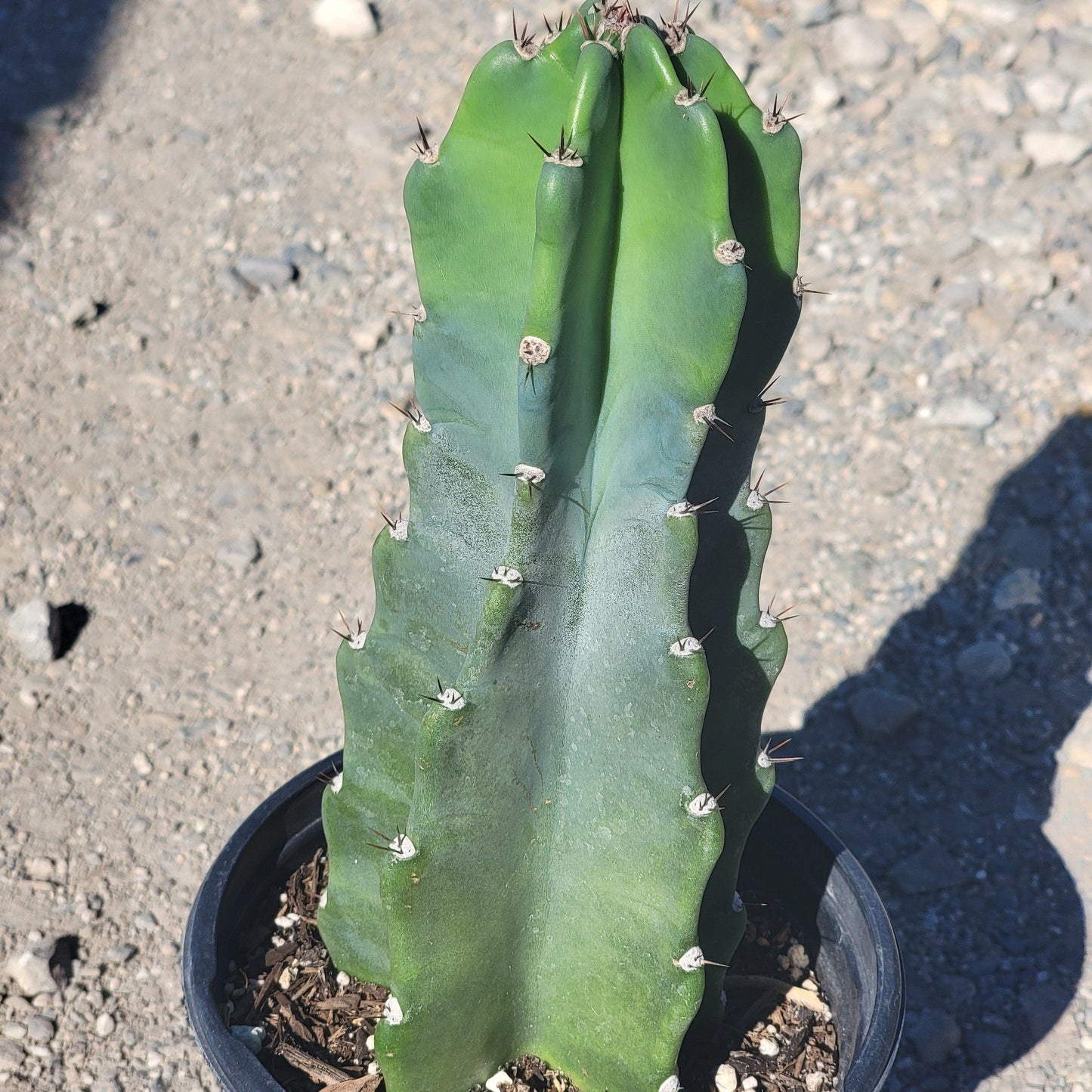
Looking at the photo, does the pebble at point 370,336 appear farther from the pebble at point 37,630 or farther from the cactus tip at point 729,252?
the cactus tip at point 729,252

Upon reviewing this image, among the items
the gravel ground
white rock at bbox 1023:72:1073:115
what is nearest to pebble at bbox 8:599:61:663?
the gravel ground

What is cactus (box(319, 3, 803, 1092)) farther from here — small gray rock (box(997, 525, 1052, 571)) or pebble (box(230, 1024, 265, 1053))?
small gray rock (box(997, 525, 1052, 571))

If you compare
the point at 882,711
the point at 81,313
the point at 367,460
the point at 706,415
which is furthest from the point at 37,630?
the point at 706,415

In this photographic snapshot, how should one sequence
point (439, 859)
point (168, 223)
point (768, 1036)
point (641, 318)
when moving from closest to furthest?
point (641, 318) → point (439, 859) → point (768, 1036) → point (168, 223)

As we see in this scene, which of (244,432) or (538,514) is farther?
(244,432)

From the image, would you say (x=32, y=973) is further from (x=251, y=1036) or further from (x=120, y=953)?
(x=251, y=1036)

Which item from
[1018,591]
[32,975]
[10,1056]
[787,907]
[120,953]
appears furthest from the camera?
[1018,591]

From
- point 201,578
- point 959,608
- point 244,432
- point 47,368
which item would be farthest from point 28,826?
point 959,608

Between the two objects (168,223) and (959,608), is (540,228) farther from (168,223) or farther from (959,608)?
(168,223)
